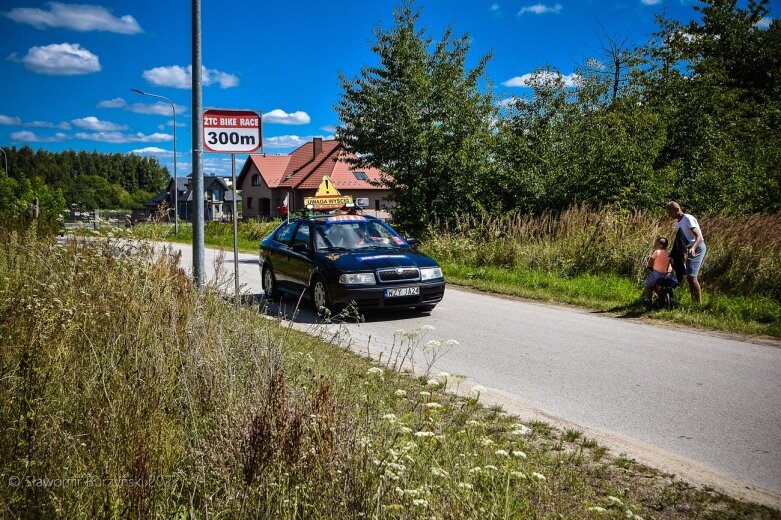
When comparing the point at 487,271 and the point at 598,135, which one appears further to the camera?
the point at 598,135

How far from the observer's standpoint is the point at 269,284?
41.0ft

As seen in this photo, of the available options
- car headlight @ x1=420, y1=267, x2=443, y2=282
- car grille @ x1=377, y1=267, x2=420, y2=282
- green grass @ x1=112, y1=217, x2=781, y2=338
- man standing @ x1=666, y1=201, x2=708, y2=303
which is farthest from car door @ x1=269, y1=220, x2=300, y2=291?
man standing @ x1=666, y1=201, x2=708, y2=303

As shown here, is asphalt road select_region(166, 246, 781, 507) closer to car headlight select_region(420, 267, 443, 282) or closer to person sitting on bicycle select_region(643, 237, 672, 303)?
car headlight select_region(420, 267, 443, 282)

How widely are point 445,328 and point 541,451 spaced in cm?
489

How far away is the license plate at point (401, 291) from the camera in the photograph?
9750 millimetres

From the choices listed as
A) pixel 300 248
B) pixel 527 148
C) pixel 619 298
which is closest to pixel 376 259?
pixel 300 248

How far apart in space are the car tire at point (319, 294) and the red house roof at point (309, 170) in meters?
47.3

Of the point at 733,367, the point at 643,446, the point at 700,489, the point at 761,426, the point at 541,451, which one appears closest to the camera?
the point at 700,489

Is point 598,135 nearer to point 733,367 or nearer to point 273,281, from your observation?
point 273,281

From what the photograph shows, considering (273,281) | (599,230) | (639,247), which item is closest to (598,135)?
(599,230)

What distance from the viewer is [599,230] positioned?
15.5 meters

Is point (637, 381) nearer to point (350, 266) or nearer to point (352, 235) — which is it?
point (350, 266)

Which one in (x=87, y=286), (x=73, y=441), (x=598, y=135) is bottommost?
Answer: (x=73, y=441)

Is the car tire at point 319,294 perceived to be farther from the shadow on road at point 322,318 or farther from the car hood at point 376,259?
the car hood at point 376,259
